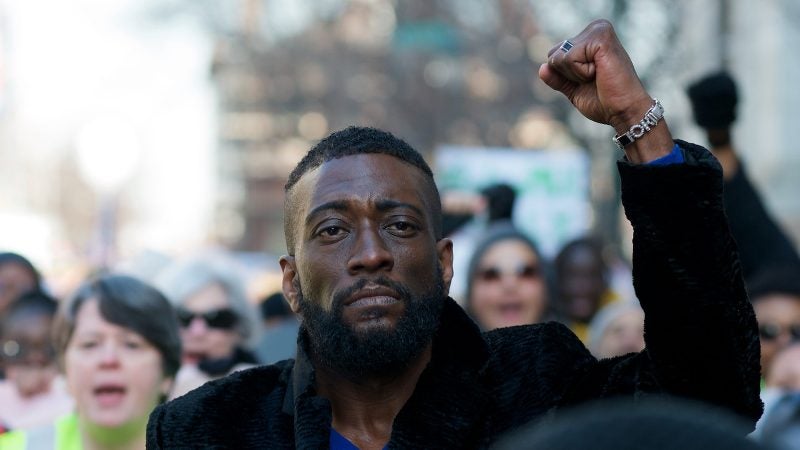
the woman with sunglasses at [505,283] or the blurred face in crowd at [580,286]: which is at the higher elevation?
the blurred face in crowd at [580,286]

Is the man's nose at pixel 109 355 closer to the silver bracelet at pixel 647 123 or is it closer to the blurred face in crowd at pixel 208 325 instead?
the blurred face in crowd at pixel 208 325

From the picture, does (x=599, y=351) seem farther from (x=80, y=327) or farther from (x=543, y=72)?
(x=543, y=72)

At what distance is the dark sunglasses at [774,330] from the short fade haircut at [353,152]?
2843 millimetres

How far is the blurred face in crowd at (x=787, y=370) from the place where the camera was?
514cm

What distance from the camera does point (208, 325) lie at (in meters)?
6.16

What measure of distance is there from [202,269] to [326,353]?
134 inches

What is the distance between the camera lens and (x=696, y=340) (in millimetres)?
2729

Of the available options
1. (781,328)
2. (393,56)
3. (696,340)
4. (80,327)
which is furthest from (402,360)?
(393,56)

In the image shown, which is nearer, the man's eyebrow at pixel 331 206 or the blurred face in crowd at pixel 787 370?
the man's eyebrow at pixel 331 206

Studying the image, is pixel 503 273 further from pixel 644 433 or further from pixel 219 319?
pixel 644 433

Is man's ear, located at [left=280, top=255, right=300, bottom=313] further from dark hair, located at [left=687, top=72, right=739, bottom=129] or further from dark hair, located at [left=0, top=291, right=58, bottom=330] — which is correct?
dark hair, located at [left=0, top=291, right=58, bottom=330]

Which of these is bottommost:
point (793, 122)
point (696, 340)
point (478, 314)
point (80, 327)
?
point (696, 340)

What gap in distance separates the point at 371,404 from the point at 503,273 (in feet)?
11.0

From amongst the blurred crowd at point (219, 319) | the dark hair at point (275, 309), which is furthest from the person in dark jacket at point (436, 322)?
the dark hair at point (275, 309)
